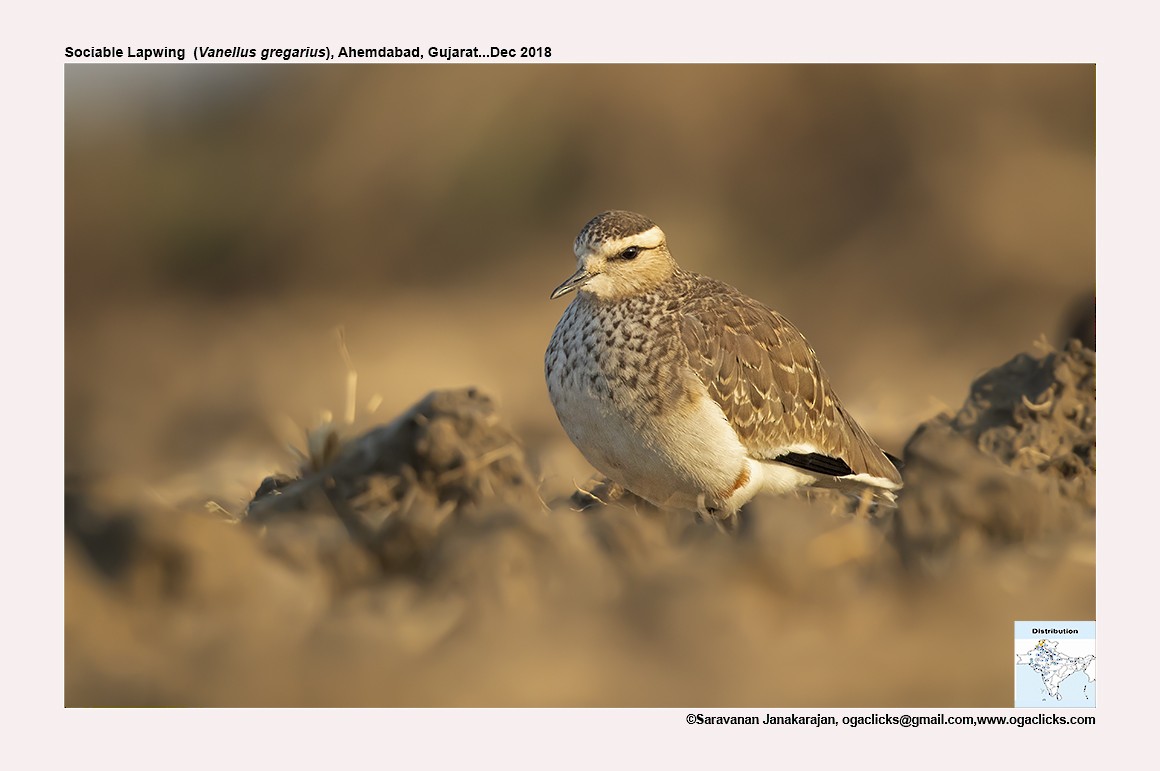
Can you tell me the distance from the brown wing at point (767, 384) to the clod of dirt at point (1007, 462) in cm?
54

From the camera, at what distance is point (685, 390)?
7.63 m

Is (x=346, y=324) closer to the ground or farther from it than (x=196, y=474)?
farther from it

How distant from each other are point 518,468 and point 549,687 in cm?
217

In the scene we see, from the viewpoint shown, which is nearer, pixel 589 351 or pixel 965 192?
pixel 589 351

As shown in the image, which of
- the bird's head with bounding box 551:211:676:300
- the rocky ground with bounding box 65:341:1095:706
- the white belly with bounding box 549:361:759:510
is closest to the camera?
the rocky ground with bounding box 65:341:1095:706

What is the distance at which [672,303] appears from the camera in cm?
815

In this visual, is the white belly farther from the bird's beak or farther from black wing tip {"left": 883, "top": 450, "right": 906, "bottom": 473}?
black wing tip {"left": 883, "top": 450, "right": 906, "bottom": 473}

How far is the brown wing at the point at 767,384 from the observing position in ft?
26.0

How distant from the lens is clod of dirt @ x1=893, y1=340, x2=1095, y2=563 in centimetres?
677

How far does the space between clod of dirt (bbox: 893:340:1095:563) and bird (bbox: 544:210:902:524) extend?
0.67 meters

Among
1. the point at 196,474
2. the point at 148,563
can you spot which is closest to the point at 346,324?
the point at 196,474

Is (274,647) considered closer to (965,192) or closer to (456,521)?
(456,521)

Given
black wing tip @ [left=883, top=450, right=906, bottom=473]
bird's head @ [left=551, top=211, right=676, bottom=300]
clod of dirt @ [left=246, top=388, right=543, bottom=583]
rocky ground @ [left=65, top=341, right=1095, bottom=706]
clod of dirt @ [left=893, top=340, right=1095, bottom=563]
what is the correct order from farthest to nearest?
black wing tip @ [left=883, top=450, right=906, bottom=473]
bird's head @ [left=551, top=211, right=676, bottom=300]
clod of dirt @ [left=246, top=388, right=543, bottom=583]
clod of dirt @ [left=893, top=340, right=1095, bottom=563]
rocky ground @ [left=65, top=341, right=1095, bottom=706]

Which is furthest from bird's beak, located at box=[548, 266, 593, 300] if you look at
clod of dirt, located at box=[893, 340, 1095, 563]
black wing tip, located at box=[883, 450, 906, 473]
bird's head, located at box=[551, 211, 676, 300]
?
black wing tip, located at box=[883, 450, 906, 473]
